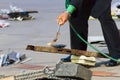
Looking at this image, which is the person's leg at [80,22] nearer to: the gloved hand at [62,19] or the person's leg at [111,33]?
the person's leg at [111,33]

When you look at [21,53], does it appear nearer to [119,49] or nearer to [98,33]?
[119,49]

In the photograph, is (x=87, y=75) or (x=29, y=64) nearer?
(x=87, y=75)

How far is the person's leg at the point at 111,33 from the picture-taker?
6.64 metres

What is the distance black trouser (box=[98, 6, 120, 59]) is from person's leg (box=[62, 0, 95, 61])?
215 millimetres

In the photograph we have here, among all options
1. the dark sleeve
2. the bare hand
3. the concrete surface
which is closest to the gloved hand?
the bare hand

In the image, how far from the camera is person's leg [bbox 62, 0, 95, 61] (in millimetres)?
6535

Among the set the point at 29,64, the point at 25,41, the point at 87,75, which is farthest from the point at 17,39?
the point at 87,75

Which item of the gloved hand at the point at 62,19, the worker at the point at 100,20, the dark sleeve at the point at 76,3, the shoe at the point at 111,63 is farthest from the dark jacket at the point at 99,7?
the gloved hand at the point at 62,19

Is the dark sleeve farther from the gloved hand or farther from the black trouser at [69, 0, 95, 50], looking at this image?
the gloved hand

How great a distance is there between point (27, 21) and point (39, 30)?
2133 millimetres

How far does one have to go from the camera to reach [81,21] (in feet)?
21.8

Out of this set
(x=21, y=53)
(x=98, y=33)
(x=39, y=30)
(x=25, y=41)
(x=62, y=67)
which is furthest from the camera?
(x=39, y=30)

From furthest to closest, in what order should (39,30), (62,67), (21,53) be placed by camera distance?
(39,30)
(21,53)
(62,67)

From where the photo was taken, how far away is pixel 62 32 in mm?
10703
